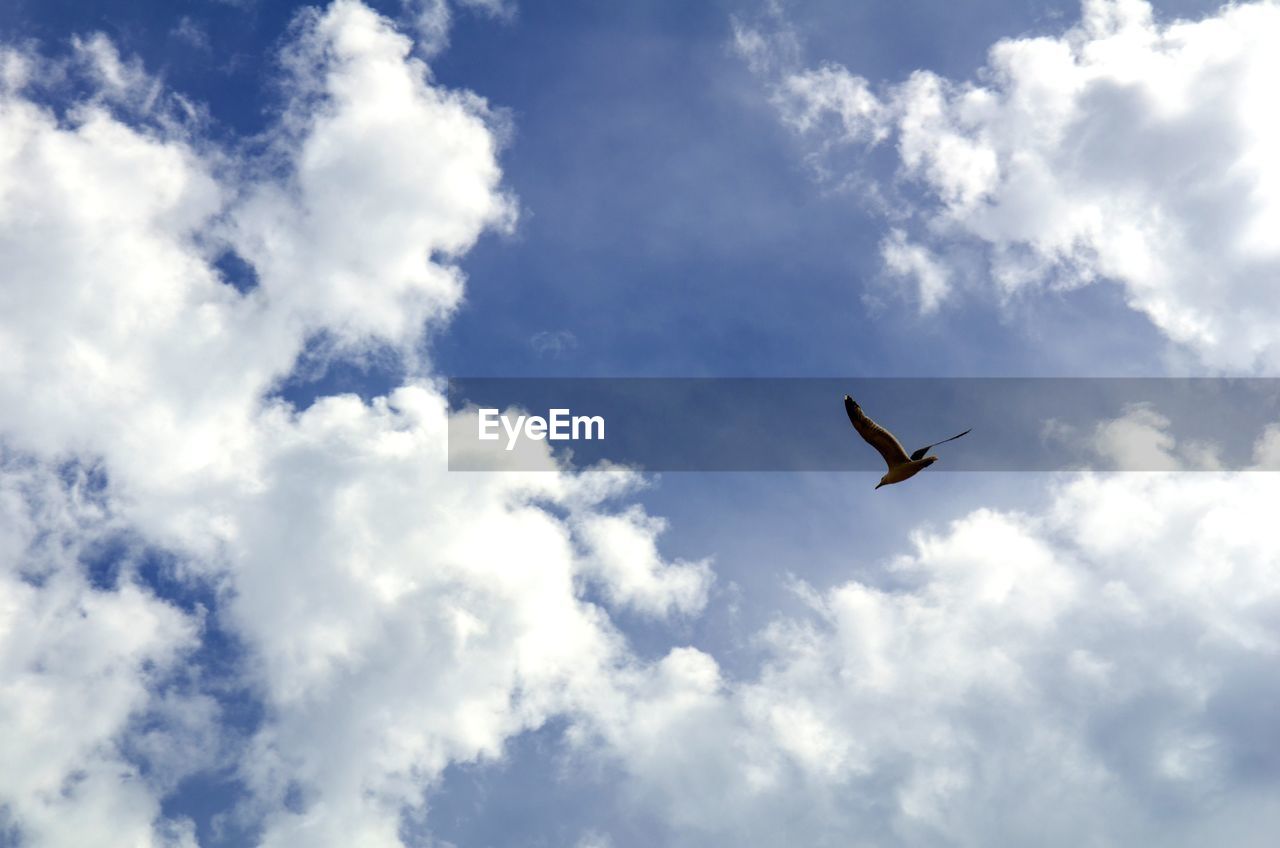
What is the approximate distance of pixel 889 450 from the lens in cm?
5959

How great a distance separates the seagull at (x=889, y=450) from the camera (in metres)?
58.2

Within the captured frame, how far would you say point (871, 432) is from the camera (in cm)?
5844

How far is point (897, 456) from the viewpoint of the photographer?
197ft

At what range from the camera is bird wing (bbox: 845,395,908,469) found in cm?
5806

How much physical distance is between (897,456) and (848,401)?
4.94 meters

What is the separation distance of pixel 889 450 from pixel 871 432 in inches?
83.3

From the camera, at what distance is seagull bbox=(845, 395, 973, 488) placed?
58.2 meters

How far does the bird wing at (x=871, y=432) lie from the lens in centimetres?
5806

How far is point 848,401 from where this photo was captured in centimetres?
5856
